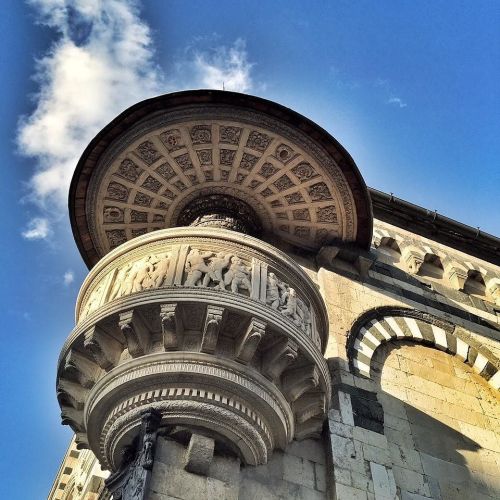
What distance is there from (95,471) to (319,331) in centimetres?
354

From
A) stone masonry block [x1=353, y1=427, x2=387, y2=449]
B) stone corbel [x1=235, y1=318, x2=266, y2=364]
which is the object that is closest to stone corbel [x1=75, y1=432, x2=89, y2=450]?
stone corbel [x1=235, y1=318, x2=266, y2=364]

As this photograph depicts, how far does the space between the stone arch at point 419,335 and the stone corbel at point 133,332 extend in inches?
126

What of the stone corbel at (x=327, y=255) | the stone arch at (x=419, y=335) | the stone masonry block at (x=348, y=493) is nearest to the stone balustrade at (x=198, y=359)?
the stone masonry block at (x=348, y=493)

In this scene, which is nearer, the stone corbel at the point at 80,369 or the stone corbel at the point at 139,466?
the stone corbel at the point at 139,466

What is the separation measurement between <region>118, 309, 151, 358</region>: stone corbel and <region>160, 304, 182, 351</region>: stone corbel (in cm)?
25

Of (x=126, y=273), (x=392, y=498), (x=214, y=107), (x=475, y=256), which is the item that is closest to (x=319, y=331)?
(x=392, y=498)

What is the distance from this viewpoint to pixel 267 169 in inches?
314

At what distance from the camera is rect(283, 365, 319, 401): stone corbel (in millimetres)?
5867

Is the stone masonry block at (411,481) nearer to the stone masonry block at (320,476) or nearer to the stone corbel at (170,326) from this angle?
the stone masonry block at (320,476)

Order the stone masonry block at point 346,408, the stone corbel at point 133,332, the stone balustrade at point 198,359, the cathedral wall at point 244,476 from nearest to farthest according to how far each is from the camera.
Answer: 1. the cathedral wall at point 244,476
2. the stone balustrade at point 198,359
3. the stone corbel at point 133,332
4. the stone masonry block at point 346,408

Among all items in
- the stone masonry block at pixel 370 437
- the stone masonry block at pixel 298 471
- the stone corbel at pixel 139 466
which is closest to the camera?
the stone corbel at pixel 139 466

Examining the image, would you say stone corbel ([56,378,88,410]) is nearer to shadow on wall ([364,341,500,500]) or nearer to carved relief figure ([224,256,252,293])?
carved relief figure ([224,256,252,293])

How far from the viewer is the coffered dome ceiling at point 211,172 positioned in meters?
7.60

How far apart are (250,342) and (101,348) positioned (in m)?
1.51
